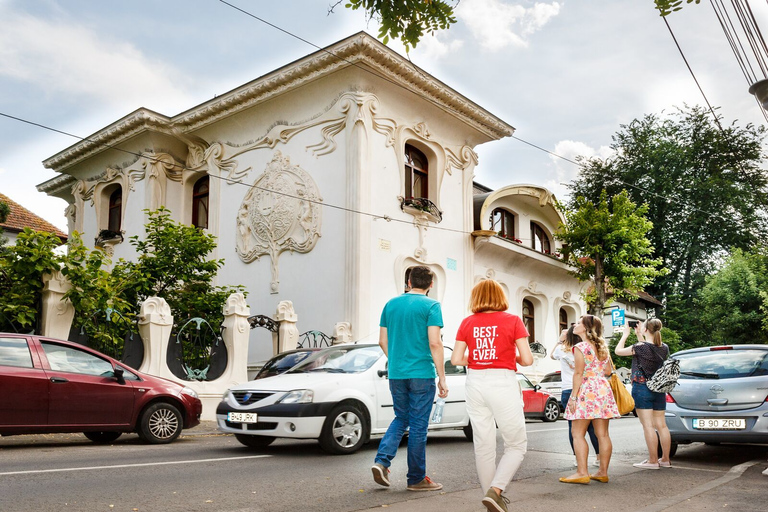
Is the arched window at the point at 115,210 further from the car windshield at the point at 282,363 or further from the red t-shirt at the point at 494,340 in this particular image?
the red t-shirt at the point at 494,340

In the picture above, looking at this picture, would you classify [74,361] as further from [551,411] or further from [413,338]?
[551,411]

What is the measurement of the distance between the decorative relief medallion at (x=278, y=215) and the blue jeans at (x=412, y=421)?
15.0 meters

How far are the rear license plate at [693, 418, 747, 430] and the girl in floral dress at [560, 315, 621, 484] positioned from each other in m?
2.07

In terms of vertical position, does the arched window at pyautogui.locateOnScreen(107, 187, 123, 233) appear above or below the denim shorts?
above

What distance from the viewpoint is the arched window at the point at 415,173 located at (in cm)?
2298

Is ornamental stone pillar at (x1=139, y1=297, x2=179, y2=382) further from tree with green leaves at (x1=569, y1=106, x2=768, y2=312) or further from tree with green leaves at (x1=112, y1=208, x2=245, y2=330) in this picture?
tree with green leaves at (x1=569, y1=106, x2=768, y2=312)

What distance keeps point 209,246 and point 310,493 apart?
13.7 meters

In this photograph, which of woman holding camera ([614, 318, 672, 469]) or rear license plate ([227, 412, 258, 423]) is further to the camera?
rear license plate ([227, 412, 258, 423])

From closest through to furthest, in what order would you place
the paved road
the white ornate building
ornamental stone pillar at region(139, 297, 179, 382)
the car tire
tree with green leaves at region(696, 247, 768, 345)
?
the paved road, ornamental stone pillar at region(139, 297, 179, 382), the car tire, the white ornate building, tree with green leaves at region(696, 247, 768, 345)

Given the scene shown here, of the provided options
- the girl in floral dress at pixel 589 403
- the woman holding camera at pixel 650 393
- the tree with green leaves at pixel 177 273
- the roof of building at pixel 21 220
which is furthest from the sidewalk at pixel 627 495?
the roof of building at pixel 21 220

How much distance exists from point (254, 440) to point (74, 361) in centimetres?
277

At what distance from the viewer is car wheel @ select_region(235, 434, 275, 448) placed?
980 cm

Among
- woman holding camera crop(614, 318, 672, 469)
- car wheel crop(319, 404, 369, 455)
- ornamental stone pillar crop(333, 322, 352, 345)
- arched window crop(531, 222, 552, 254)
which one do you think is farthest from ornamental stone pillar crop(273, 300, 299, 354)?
arched window crop(531, 222, 552, 254)

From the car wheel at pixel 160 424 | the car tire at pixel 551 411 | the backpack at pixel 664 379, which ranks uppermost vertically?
the backpack at pixel 664 379
